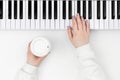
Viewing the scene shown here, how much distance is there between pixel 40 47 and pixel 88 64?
0.72ft

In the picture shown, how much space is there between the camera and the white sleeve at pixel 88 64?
140cm

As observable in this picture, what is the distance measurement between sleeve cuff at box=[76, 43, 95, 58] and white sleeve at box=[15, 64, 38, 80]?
22 centimetres

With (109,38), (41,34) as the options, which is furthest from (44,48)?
(109,38)

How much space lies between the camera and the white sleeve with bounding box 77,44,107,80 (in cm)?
140

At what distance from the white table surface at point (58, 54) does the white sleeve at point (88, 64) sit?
119mm

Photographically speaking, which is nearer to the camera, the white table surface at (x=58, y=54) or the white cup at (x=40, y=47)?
the white cup at (x=40, y=47)

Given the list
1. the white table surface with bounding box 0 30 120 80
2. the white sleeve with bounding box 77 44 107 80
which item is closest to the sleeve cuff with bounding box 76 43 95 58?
the white sleeve with bounding box 77 44 107 80

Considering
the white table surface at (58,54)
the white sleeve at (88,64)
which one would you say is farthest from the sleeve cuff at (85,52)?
the white table surface at (58,54)

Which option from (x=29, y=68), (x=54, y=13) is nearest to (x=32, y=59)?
(x=29, y=68)

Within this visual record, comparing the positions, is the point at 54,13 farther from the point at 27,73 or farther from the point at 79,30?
Result: the point at 27,73

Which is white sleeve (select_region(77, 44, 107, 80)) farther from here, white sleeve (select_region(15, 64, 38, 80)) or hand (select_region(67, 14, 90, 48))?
white sleeve (select_region(15, 64, 38, 80))

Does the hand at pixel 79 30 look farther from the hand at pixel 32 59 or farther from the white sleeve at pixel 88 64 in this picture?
the hand at pixel 32 59

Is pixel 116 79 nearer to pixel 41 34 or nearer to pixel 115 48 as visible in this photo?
pixel 115 48

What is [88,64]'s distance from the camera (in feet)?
4.62
